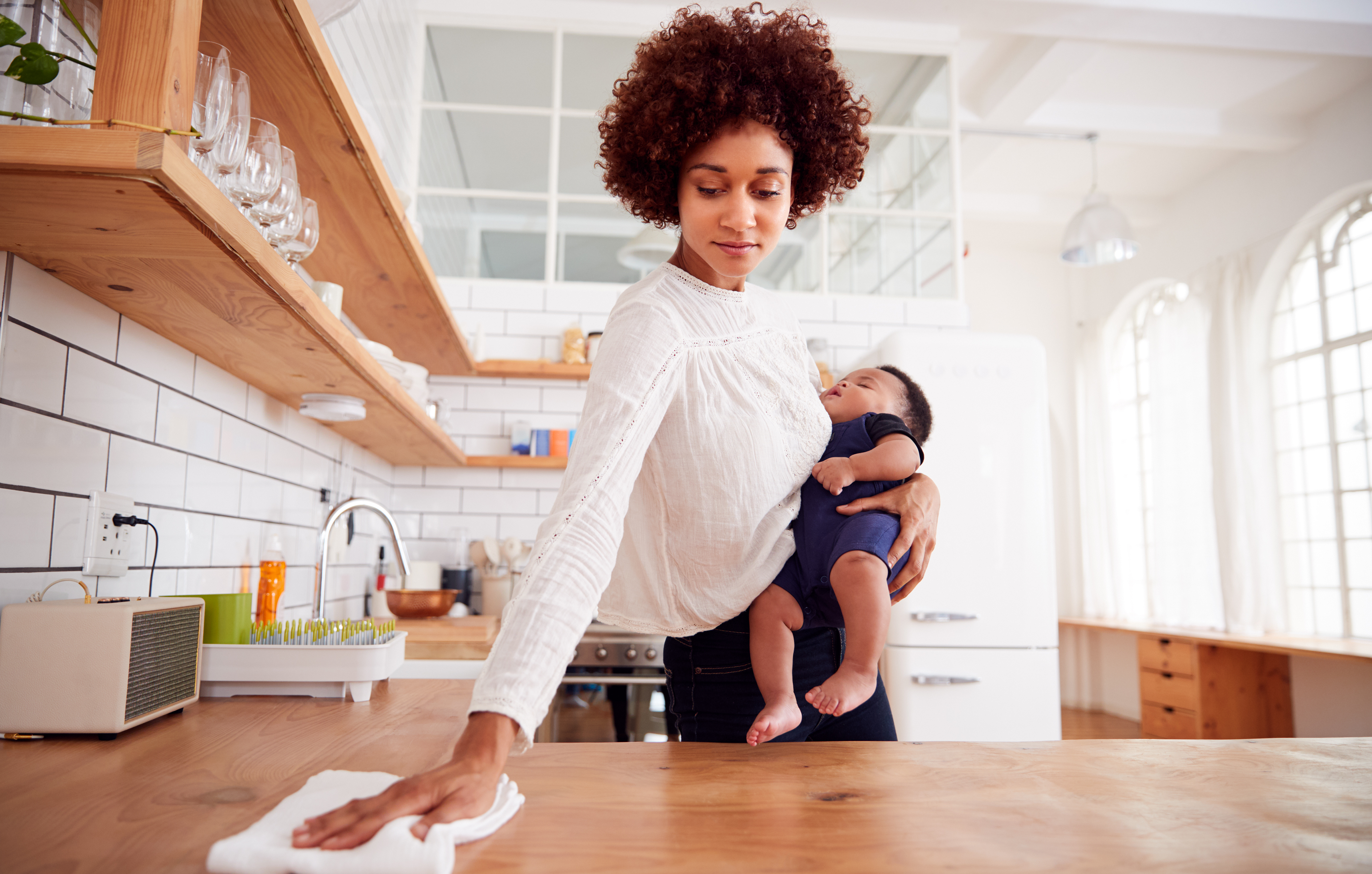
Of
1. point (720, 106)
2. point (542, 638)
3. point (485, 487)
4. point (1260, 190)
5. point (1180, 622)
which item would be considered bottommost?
point (1180, 622)

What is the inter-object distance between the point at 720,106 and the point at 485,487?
108 inches

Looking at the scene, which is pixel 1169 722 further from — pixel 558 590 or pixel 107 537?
pixel 107 537

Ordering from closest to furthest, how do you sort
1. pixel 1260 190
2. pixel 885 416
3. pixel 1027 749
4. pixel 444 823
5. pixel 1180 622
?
pixel 444 823 < pixel 1027 749 < pixel 885 416 < pixel 1260 190 < pixel 1180 622

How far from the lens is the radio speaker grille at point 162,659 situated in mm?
1036

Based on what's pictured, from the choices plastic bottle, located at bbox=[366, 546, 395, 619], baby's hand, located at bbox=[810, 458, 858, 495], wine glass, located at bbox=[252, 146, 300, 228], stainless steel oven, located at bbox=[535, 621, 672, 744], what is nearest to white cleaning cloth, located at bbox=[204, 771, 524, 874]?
baby's hand, located at bbox=[810, 458, 858, 495]

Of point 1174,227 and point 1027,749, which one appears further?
point 1174,227

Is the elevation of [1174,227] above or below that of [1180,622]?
above

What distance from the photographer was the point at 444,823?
0.62 metres

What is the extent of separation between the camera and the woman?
0.99 m

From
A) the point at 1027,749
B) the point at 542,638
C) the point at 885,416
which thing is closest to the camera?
the point at 542,638

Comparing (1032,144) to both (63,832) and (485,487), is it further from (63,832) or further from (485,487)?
(63,832)

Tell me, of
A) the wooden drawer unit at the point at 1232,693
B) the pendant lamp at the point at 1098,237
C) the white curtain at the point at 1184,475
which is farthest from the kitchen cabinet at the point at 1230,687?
the pendant lamp at the point at 1098,237

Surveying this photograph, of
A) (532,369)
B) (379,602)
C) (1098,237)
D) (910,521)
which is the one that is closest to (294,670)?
(910,521)

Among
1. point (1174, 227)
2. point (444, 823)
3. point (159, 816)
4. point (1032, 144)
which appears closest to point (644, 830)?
point (444, 823)
